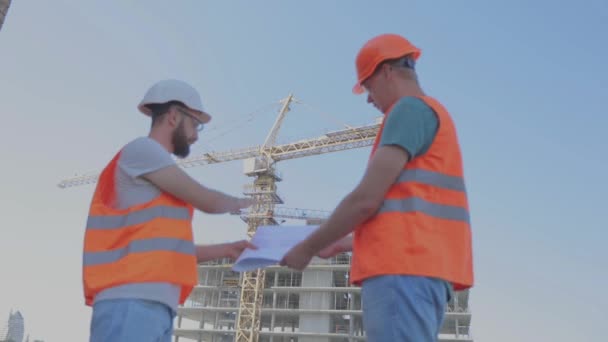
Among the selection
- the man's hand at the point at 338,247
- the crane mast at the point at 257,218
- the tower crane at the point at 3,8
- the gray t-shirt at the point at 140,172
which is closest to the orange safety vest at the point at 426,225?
Result: the man's hand at the point at 338,247

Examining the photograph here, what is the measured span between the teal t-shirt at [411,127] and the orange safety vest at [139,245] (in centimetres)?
99

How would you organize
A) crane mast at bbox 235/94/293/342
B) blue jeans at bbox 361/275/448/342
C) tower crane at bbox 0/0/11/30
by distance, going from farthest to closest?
crane mast at bbox 235/94/293/342 < tower crane at bbox 0/0/11/30 < blue jeans at bbox 361/275/448/342

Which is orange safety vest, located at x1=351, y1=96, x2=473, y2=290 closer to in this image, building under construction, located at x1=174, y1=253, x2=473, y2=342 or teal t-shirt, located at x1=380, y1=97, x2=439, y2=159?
teal t-shirt, located at x1=380, y1=97, x2=439, y2=159

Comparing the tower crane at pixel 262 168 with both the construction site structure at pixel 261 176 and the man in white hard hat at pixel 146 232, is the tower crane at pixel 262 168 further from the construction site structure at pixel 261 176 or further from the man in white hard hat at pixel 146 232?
the man in white hard hat at pixel 146 232

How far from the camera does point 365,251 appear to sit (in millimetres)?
1938

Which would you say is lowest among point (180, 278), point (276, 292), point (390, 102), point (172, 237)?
point (180, 278)

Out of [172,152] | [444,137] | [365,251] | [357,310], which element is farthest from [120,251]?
[357,310]

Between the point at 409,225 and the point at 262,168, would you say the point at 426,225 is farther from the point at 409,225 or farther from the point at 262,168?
the point at 262,168

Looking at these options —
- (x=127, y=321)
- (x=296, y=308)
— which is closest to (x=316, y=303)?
(x=296, y=308)

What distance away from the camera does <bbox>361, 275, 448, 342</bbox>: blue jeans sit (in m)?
1.76

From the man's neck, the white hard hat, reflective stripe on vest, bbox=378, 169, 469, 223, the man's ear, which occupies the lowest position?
reflective stripe on vest, bbox=378, 169, 469, 223

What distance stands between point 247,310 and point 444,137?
5568 centimetres

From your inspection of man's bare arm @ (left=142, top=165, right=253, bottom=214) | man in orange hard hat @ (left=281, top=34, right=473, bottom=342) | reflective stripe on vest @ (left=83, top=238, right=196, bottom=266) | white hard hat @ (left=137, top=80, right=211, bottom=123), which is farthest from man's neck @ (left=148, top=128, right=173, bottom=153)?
man in orange hard hat @ (left=281, top=34, right=473, bottom=342)

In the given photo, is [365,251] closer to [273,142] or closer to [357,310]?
[357,310]
